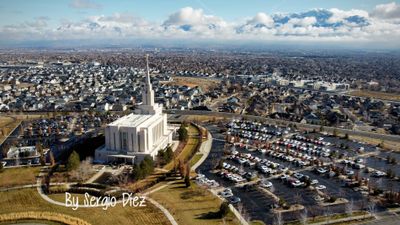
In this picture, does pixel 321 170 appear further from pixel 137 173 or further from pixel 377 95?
pixel 377 95

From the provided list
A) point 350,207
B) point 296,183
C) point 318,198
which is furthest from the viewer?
point 296,183

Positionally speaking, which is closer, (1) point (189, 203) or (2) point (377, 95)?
(1) point (189, 203)

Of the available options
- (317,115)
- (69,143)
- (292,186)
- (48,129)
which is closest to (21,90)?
(48,129)

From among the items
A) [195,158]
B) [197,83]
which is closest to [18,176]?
[195,158]

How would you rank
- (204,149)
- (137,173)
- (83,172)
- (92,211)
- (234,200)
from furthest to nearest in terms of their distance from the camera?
(204,149) → (83,172) → (137,173) → (234,200) → (92,211)

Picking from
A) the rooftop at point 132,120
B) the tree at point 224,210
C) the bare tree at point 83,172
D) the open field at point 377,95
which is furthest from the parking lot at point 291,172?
the open field at point 377,95

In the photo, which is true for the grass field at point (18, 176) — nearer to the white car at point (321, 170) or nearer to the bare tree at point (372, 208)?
the white car at point (321, 170)

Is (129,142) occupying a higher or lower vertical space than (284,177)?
higher

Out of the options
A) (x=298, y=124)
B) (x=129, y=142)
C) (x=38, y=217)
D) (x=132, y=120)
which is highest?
(x=132, y=120)

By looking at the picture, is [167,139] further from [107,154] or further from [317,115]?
[317,115]
